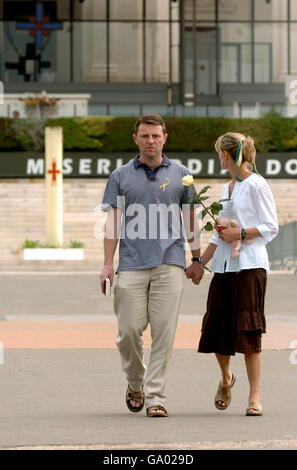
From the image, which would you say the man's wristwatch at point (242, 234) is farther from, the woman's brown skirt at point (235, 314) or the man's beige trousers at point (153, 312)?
the man's beige trousers at point (153, 312)

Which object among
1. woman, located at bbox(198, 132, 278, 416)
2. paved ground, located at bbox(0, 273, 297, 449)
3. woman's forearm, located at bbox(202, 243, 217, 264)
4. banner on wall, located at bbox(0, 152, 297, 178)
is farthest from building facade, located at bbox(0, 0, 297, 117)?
woman, located at bbox(198, 132, 278, 416)

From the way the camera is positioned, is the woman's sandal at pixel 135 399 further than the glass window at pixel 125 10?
No

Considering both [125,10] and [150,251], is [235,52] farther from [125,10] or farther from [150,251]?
[150,251]

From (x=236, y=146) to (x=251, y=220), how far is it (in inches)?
18.5

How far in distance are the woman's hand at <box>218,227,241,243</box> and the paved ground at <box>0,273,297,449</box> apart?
3.61 ft

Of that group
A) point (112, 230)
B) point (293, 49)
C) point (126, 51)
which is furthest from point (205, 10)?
point (112, 230)

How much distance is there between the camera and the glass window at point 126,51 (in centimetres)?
5719

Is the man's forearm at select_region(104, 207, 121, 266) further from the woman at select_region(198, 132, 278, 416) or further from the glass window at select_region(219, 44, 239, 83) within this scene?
the glass window at select_region(219, 44, 239, 83)

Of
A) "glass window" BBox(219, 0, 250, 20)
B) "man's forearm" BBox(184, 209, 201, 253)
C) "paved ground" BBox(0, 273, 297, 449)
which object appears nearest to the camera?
"paved ground" BBox(0, 273, 297, 449)

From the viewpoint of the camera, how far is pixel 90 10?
5816 centimetres

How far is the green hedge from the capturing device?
44000mm

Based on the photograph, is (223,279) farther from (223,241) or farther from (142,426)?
(142,426)

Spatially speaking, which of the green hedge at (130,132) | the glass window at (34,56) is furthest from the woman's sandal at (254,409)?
the glass window at (34,56)

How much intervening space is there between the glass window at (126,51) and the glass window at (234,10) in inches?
154
